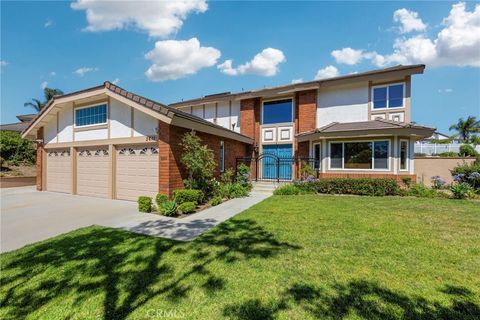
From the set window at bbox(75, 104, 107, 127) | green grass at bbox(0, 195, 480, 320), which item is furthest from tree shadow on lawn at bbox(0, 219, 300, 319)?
A: window at bbox(75, 104, 107, 127)

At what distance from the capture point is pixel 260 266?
3654mm

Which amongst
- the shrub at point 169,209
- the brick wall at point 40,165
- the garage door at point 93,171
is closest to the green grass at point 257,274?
the shrub at point 169,209

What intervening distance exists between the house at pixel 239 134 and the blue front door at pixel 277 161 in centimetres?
7

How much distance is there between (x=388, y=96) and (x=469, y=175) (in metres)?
5.93

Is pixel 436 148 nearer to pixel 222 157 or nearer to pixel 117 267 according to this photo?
pixel 222 157

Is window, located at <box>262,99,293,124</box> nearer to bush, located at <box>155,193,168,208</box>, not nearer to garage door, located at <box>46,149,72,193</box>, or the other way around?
bush, located at <box>155,193,168,208</box>

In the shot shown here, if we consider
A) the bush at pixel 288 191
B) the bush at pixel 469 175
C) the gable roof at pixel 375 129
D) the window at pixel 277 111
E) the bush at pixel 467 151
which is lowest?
the bush at pixel 288 191

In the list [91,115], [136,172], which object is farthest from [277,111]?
[91,115]

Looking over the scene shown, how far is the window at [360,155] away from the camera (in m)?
12.1

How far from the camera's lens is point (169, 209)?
717 centimetres

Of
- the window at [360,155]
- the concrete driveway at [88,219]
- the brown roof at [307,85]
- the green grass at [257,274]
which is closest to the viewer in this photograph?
the green grass at [257,274]

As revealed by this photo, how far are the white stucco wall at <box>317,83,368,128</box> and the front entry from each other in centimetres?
295

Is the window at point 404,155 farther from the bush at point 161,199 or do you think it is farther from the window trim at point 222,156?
the bush at point 161,199

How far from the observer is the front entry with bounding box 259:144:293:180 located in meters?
15.8
